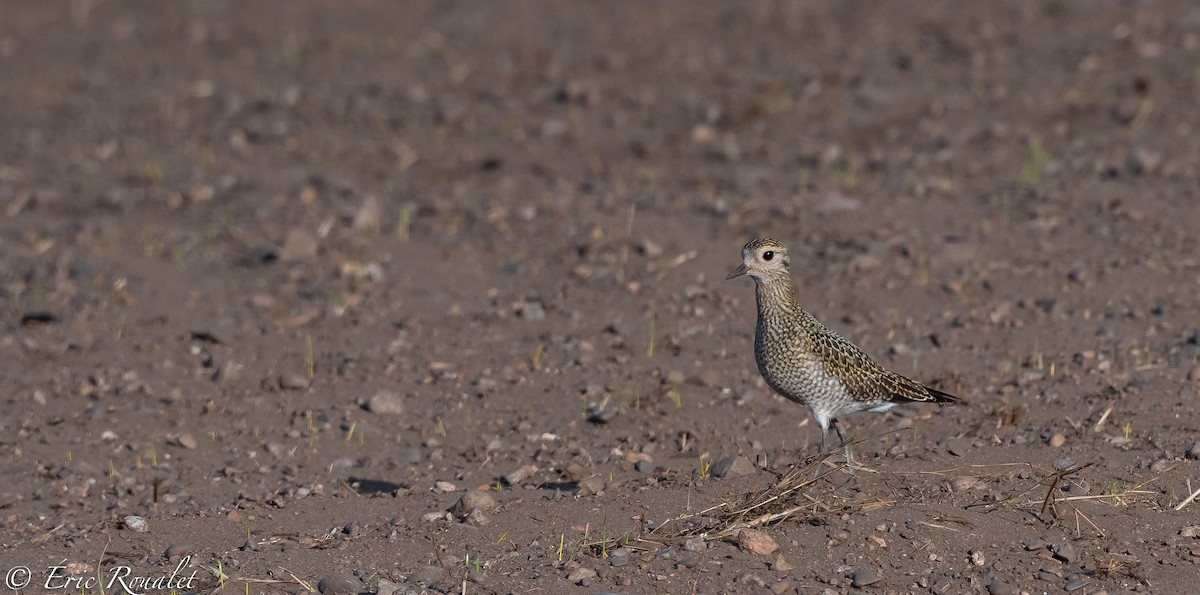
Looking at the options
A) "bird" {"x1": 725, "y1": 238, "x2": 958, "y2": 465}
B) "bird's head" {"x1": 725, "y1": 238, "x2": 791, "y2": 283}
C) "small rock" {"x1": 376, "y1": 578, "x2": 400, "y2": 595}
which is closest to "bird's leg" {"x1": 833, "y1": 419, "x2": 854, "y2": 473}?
"bird" {"x1": 725, "y1": 238, "x2": 958, "y2": 465}

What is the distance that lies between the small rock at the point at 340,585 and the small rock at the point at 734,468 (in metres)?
1.94

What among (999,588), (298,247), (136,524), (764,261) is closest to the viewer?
(999,588)

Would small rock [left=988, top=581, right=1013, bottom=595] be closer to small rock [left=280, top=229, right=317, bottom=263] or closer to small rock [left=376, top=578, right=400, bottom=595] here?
small rock [left=376, top=578, right=400, bottom=595]

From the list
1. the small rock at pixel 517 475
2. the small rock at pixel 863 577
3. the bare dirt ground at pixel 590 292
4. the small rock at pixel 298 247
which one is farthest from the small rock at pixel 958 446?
the small rock at pixel 298 247

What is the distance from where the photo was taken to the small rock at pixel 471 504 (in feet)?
23.9

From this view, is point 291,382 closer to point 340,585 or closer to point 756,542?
point 340,585

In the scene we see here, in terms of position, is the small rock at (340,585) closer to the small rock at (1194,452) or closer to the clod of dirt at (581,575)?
Result: the clod of dirt at (581,575)

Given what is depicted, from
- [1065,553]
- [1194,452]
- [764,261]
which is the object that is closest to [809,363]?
[764,261]

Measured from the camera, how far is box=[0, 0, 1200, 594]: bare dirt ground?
7008 mm

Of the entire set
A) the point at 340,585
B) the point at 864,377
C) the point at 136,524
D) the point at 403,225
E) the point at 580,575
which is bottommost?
the point at 403,225

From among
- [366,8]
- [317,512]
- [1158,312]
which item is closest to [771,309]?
[317,512]

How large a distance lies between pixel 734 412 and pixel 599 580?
2.53 m

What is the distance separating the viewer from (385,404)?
362 inches

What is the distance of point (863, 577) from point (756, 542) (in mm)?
501
